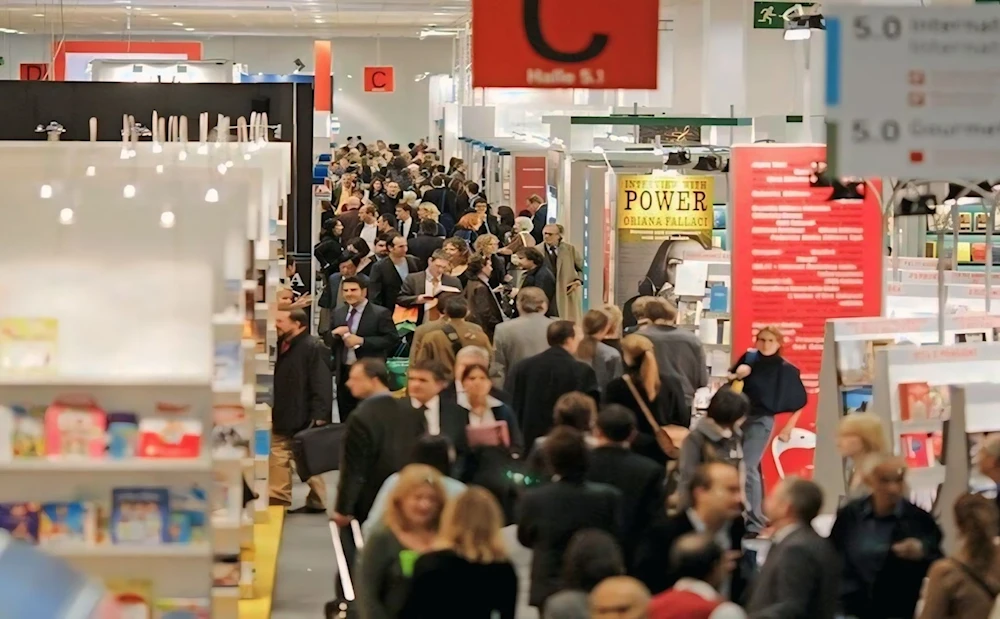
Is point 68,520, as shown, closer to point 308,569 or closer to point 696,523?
point 696,523

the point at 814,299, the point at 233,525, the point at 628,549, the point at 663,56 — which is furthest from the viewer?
the point at 663,56

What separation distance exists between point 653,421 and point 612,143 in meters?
9.34

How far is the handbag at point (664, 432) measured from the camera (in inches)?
302

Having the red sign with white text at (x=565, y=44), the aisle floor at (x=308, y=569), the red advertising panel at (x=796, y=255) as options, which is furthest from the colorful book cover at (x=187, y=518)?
the red advertising panel at (x=796, y=255)

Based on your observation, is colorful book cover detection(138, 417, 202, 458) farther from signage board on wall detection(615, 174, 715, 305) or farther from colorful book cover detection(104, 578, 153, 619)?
signage board on wall detection(615, 174, 715, 305)

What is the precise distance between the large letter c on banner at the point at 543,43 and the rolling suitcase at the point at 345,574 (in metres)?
2.72

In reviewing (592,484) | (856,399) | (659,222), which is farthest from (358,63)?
(592,484)

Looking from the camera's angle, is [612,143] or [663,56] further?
[663,56]

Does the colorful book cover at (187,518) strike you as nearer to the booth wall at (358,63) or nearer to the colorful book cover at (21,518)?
the colorful book cover at (21,518)

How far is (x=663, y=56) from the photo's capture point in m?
24.3

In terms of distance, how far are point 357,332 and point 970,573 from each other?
20.3ft

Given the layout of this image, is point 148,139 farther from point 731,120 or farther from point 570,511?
point 570,511

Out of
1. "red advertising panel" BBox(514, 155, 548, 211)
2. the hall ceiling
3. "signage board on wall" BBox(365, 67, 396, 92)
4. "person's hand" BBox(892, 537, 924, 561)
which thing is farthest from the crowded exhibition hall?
"signage board on wall" BBox(365, 67, 396, 92)

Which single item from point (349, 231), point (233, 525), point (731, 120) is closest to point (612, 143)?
point (349, 231)
